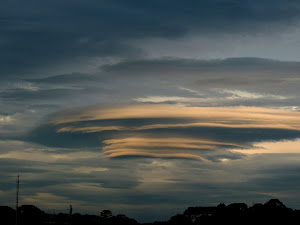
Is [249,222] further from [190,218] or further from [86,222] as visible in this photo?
[86,222]

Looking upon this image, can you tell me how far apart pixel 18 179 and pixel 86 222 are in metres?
75.5

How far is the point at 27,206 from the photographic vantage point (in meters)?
191

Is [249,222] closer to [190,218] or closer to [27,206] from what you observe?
[190,218]

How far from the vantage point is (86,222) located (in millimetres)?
199750

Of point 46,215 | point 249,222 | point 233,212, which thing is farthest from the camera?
point 46,215

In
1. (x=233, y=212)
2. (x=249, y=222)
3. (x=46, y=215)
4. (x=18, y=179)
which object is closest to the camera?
(x=18, y=179)

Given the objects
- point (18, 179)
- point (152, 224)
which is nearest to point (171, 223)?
point (152, 224)

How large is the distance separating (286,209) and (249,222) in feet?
53.3

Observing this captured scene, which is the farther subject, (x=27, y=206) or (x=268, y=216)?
(x=27, y=206)

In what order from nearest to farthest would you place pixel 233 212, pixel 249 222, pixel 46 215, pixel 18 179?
pixel 18 179 → pixel 249 222 → pixel 233 212 → pixel 46 215

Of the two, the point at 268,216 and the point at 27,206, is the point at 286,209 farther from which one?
the point at 27,206

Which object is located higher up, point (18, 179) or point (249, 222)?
point (18, 179)

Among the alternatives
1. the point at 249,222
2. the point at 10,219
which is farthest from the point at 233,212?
the point at 10,219

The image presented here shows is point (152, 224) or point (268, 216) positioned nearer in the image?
point (268, 216)
